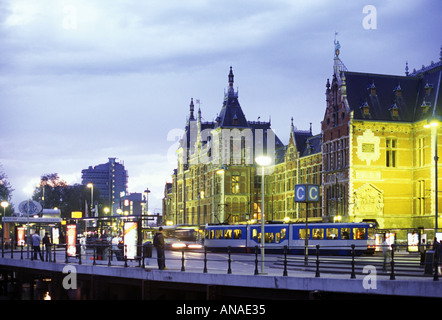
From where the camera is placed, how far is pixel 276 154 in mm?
106875

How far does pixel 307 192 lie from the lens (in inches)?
1441

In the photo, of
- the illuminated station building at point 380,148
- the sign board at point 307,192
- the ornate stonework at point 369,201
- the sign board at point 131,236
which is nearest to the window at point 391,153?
the illuminated station building at point 380,148

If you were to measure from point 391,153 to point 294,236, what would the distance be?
18.9 m

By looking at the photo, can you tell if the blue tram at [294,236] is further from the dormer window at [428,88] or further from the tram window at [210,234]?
the dormer window at [428,88]

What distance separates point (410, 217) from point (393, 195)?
271 centimetres

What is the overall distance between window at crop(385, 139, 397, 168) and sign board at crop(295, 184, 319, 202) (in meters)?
35.4

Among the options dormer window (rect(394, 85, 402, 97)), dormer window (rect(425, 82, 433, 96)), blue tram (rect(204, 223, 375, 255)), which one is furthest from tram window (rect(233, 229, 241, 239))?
dormer window (rect(425, 82, 433, 96))

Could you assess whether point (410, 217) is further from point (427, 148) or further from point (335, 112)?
point (335, 112)

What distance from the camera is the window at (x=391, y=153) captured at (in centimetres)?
7169

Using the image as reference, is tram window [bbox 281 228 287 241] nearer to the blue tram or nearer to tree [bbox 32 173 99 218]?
the blue tram

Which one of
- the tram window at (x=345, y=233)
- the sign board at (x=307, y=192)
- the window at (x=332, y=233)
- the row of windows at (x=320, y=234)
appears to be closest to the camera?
the sign board at (x=307, y=192)

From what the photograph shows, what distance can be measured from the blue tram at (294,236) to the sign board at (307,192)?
40.1 ft
